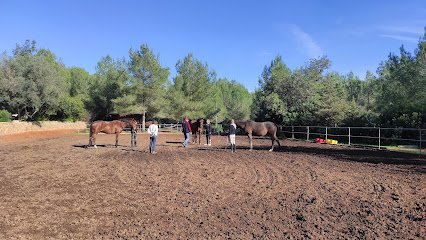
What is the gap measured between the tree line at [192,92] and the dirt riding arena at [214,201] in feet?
57.1

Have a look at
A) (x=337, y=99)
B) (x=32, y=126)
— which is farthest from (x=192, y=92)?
(x=337, y=99)

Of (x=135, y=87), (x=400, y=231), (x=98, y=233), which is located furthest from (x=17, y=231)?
(x=135, y=87)

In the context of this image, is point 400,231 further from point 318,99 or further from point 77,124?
point 77,124

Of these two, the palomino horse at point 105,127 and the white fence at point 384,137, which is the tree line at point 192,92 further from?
the palomino horse at point 105,127

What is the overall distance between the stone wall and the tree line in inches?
57.9

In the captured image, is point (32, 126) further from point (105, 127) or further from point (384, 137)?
point (384, 137)

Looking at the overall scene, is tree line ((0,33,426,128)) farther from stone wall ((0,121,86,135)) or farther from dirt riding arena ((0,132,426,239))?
dirt riding arena ((0,132,426,239))

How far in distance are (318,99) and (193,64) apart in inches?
1170

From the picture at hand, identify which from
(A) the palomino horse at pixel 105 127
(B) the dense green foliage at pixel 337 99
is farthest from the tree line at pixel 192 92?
(A) the palomino horse at pixel 105 127

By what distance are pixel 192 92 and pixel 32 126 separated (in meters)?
26.3

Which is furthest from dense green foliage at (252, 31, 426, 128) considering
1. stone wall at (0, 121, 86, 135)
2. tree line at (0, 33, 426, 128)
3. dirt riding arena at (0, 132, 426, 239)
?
stone wall at (0, 121, 86, 135)

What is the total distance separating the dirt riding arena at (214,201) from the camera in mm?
5629

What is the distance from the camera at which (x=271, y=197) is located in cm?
778

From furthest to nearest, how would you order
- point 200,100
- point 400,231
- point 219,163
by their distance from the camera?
point 200,100 < point 219,163 < point 400,231
